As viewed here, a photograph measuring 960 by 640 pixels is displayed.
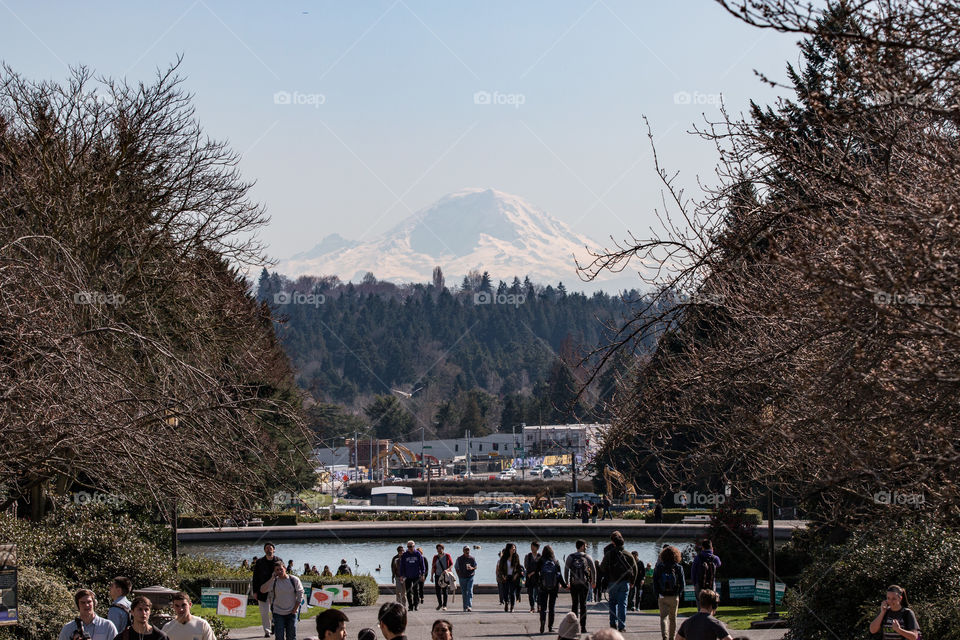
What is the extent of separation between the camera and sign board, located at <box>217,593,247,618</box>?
21156 millimetres

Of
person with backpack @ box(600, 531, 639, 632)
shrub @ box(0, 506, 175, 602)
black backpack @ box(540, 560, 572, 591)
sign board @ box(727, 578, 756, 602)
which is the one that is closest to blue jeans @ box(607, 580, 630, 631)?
person with backpack @ box(600, 531, 639, 632)

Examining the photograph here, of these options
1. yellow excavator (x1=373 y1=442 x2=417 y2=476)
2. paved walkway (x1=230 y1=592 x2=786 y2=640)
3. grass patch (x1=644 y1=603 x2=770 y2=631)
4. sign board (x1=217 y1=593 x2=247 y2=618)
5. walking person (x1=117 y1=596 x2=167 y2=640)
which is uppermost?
yellow excavator (x1=373 y1=442 x2=417 y2=476)

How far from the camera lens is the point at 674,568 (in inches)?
606

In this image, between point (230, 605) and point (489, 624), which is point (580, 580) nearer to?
point (489, 624)

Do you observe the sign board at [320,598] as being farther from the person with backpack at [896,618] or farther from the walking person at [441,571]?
the person with backpack at [896,618]

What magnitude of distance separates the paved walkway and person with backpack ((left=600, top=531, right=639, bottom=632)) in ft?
4.01

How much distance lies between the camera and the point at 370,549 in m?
50.1

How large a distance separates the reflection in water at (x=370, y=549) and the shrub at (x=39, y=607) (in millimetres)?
26095

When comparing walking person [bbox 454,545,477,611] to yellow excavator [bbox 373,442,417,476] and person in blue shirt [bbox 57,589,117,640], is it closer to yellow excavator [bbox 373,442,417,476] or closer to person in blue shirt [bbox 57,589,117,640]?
person in blue shirt [bbox 57,589,117,640]

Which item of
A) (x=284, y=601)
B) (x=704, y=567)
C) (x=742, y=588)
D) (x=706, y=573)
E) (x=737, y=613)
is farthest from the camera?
(x=742, y=588)

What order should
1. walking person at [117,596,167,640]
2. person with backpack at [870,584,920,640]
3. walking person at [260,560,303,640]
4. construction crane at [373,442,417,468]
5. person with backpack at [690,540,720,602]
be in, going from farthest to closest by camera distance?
construction crane at [373,442,417,468], person with backpack at [690,540,720,602], walking person at [260,560,303,640], person with backpack at [870,584,920,640], walking person at [117,596,167,640]

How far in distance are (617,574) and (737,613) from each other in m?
8.20

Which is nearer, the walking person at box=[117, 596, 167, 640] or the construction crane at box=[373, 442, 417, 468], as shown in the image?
the walking person at box=[117, 596, 167, 640]

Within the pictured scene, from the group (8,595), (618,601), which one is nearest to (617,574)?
→ (618,601)
